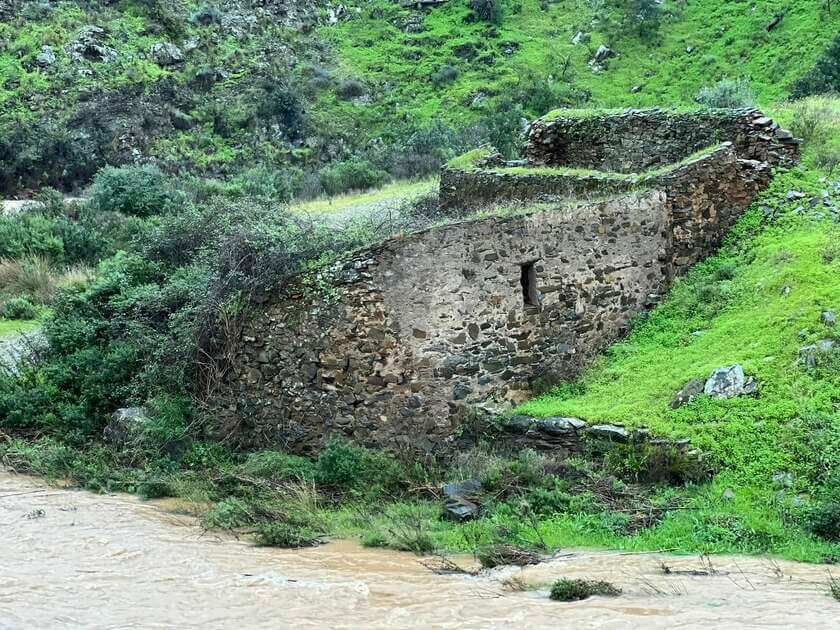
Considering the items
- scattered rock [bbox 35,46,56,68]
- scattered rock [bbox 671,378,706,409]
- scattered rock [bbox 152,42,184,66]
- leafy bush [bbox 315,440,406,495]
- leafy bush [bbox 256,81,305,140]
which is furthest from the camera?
scattered rock [bbox 152,42,184,66]

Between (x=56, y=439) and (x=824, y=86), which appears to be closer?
(x=56, y=439)

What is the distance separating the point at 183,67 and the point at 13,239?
2088 cm

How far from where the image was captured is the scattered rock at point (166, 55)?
42.1 m

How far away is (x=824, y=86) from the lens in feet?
84.0

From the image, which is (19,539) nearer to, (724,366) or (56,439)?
(56,439)

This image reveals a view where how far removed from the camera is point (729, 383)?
9609 millimetres

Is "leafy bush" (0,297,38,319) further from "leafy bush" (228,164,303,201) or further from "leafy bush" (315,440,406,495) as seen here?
"leafy bush" (315,440,406,495)

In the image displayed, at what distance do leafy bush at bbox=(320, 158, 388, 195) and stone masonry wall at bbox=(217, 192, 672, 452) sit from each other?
1971 cm

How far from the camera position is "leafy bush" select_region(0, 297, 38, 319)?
20297 mm

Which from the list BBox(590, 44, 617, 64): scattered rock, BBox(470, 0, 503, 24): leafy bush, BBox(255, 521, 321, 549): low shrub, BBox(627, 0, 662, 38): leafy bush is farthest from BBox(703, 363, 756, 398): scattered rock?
BBox(470, 0, 503, 24): leafy bush

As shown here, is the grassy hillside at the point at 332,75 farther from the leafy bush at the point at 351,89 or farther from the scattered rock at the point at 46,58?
Result: the scattered rock at the point at 46,58

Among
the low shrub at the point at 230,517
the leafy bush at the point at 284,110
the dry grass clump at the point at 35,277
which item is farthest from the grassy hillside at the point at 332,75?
the low shrub at the point at 230,517

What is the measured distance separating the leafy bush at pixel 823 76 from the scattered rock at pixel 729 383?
1809cm

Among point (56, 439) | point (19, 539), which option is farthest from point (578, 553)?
point (56, 439)
